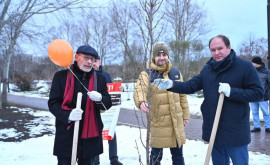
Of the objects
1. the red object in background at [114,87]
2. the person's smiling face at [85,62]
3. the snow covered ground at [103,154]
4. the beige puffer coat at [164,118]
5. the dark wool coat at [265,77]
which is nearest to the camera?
Result: the person's smiling face at [85,62]

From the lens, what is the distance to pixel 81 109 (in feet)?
7.83

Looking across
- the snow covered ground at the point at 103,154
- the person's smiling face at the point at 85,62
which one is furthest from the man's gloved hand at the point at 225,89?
the snow covered ground at the point at 103,154

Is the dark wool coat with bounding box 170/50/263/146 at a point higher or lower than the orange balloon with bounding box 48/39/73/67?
lower

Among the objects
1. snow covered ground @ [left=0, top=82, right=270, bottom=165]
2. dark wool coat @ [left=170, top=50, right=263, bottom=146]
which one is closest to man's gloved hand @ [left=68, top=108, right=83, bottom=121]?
dark wool coat @ [left=170, top=50, right=263, bottom=146]

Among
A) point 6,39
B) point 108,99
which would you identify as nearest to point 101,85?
point 108,99

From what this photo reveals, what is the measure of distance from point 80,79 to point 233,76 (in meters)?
1.64

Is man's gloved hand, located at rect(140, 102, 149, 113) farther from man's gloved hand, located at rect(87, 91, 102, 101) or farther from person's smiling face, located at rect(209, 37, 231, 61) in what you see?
person's smiling face, located at rect(209, 37, 231, 61)

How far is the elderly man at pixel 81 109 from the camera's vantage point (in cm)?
237

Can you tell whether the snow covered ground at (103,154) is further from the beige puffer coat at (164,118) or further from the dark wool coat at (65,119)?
the dark wool coat at (65,119)

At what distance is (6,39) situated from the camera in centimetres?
982

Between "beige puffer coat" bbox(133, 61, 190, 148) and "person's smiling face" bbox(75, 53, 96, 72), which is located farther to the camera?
"beige puffer coat" bbox(133, 61, 190, 148)

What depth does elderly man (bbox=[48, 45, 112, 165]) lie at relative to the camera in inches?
93.4

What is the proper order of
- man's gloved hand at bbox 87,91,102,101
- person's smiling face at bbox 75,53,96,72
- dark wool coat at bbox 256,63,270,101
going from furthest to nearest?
dark wool coat at bbox 256,63,270,101
person's smiling face at bbox 75,53,96,72
man's gloved hand at bbox 87,91,102,101

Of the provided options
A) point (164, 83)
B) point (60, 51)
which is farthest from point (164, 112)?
point (60, 51)
